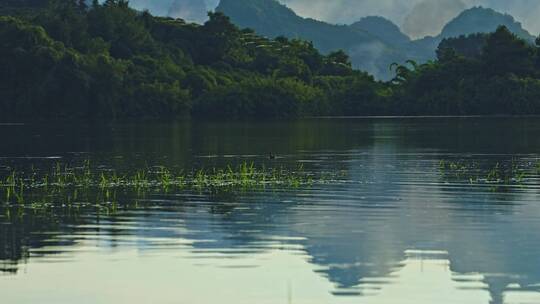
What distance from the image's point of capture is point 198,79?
162 meters

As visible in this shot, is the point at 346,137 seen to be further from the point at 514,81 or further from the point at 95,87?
the point at 514,81

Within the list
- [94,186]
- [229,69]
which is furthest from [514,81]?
[94,186]

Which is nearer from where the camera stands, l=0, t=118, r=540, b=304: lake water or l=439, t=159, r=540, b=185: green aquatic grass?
l=0, t=118, r=540, b=304: lake water

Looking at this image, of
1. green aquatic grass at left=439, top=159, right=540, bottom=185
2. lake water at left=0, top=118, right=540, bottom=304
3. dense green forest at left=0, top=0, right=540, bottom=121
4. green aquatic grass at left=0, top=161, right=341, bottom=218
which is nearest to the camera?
lake water at left=0, top=118, right=540, bottom=304

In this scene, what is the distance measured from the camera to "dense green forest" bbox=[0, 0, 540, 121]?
14188cm

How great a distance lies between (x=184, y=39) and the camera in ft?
630

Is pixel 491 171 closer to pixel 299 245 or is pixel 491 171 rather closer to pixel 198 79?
pixel 299 245

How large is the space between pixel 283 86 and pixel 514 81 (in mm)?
33666

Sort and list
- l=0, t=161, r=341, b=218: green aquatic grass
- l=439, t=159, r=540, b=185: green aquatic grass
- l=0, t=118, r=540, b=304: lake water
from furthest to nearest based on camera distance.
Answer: l=439, t=159, r=540, b=185: green aquatic grass → l=0, t=161, r=341, b=218: green aquatic grass → l=0, t=118, r=540, b=304: lake water

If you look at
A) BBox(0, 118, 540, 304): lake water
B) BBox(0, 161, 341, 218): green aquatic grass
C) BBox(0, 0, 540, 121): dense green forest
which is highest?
BBox(0, 0, 540, 121): dense green forest

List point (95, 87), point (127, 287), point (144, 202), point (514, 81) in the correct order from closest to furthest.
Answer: point (127, 287) < point (144, 202) < point (95, 87) < point (514, 81)

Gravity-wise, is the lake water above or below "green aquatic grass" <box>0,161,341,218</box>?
below

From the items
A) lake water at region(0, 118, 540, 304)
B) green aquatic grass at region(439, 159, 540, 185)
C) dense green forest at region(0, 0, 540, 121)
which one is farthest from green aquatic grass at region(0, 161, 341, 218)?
dense green forest at region(0, 0, 540, 121)

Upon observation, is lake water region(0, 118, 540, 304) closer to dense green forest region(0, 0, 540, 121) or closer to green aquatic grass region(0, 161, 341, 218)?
green aquatic grass region(0, 161, 341, 218)
